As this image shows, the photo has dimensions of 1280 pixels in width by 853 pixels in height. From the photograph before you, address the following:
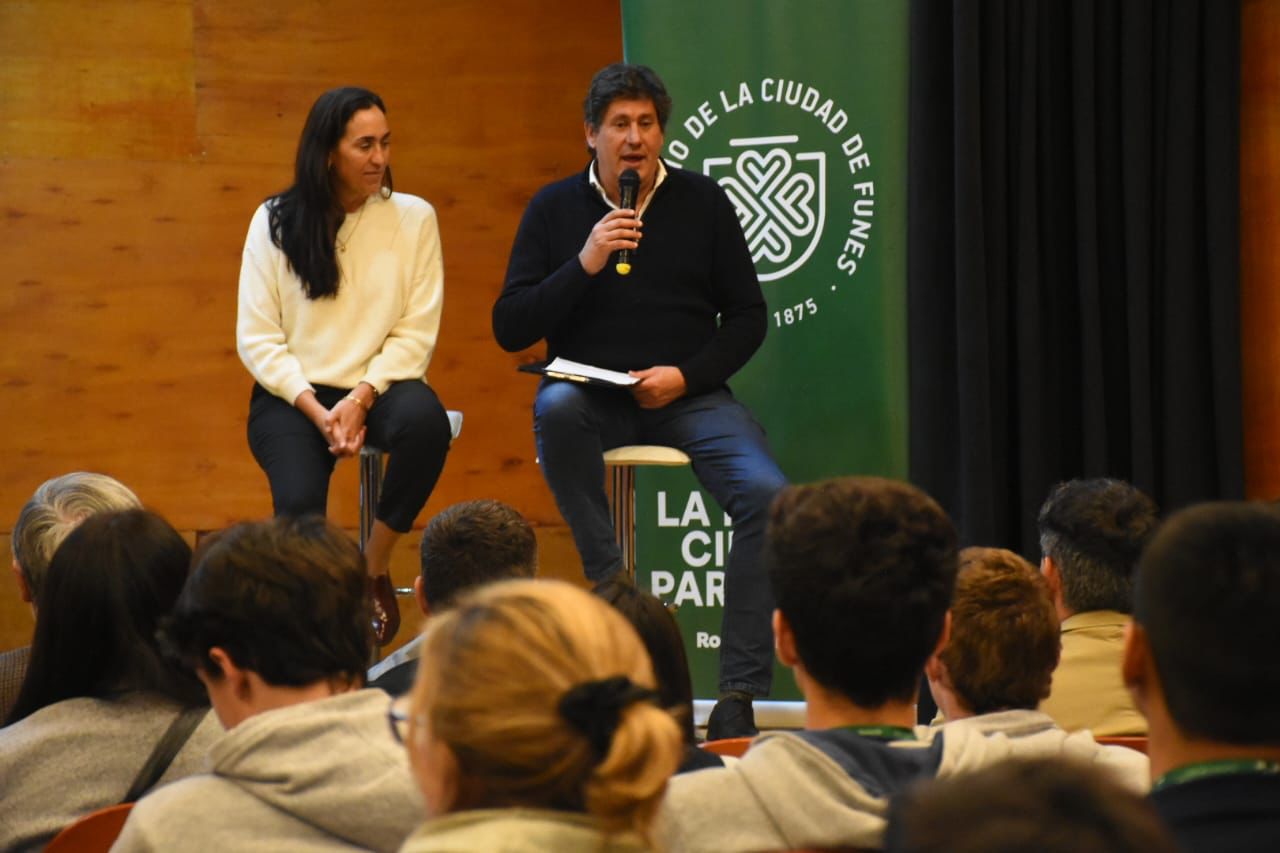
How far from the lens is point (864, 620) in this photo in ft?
4.90

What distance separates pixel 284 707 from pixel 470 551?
110 centimetres

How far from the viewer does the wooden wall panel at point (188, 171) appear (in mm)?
5027

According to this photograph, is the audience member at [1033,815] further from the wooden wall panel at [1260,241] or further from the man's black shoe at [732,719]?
the wooden wall panel at [1260,241]

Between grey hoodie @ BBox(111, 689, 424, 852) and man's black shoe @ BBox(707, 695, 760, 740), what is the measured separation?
5.75ft

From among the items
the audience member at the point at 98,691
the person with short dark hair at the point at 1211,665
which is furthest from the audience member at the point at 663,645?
the person with short dark hair at the point at 1211,665

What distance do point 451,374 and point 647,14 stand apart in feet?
5.39

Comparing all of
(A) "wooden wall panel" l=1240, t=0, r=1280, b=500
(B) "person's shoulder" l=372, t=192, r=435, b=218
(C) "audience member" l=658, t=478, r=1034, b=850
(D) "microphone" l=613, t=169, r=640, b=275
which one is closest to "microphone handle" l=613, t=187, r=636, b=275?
(D) "microphone" l=613, t=169, r=640, b=275

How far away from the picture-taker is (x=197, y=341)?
5.10 m

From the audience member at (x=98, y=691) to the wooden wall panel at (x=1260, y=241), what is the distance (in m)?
2.80

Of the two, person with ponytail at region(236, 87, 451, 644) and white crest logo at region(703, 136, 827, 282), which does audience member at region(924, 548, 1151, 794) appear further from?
white crest logo at region(703, 136, 827, 282)

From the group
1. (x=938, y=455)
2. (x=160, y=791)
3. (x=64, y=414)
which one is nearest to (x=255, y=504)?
(x=64, y=414)

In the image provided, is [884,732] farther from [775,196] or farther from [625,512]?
[775,196]

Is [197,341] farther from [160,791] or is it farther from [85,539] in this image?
[160,791]

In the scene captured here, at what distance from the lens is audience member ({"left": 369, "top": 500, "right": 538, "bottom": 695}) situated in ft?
8.39
